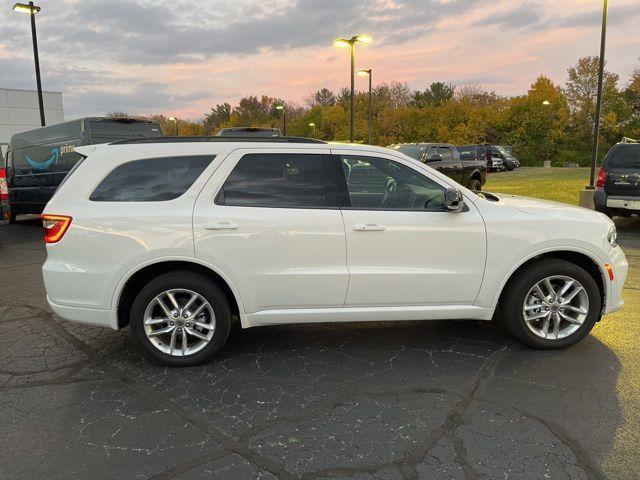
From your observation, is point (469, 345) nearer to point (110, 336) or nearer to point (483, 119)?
point (110, 336)

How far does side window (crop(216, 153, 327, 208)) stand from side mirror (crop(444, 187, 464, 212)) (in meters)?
0.93

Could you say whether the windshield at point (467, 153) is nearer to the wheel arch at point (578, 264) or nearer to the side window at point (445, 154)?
the side window at point (445, 154)

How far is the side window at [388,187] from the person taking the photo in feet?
13.3

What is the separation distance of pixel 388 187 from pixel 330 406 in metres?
1.78

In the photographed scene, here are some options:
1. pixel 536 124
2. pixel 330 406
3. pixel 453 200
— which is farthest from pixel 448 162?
pixel 536 124

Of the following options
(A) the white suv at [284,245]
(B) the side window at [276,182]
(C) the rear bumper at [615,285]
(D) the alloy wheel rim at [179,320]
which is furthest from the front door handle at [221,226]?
(C) the rear bumper at [615,285]

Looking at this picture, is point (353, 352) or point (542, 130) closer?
point (353, 352)

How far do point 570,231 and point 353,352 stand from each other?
1995mm

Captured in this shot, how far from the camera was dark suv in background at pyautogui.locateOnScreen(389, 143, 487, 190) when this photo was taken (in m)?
15.6

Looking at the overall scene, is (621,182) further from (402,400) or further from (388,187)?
(402,400)

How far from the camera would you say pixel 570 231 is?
4082mm

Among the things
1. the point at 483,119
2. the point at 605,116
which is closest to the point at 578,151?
the point at 605,116

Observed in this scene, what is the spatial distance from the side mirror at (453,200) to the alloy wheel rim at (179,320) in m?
1.98

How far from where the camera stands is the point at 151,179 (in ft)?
13.1
